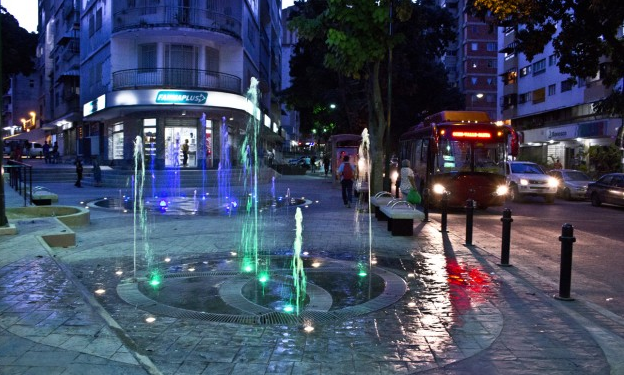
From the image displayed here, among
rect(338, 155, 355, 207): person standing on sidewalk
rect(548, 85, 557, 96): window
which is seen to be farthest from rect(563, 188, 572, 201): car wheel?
rect(548, 85, 557, 96): window

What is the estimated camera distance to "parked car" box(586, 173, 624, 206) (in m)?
21.7

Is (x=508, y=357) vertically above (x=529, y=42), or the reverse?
(x=529, y=42)

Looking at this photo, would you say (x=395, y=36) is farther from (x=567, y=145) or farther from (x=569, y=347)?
(x=567, y=145)

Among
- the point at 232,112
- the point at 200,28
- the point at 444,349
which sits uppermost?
the point at 200,28

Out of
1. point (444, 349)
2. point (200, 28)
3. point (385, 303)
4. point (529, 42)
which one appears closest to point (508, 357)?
point (444, 349)

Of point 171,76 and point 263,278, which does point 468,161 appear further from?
point 171,76

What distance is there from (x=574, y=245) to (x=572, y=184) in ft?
53.0

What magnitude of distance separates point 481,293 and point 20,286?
556 centimetres

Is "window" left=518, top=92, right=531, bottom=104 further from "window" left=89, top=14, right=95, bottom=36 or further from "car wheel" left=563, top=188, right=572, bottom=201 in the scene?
"window" left=89, top=14, right=95, bottom=36

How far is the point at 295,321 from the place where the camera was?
225 inches

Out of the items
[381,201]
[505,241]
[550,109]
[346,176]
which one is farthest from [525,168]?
[550,109]

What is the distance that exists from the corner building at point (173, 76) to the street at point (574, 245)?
18.2 m

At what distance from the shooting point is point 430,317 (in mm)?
5957

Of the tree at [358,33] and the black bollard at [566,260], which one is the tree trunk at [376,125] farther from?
the black bollard at [566,260]
